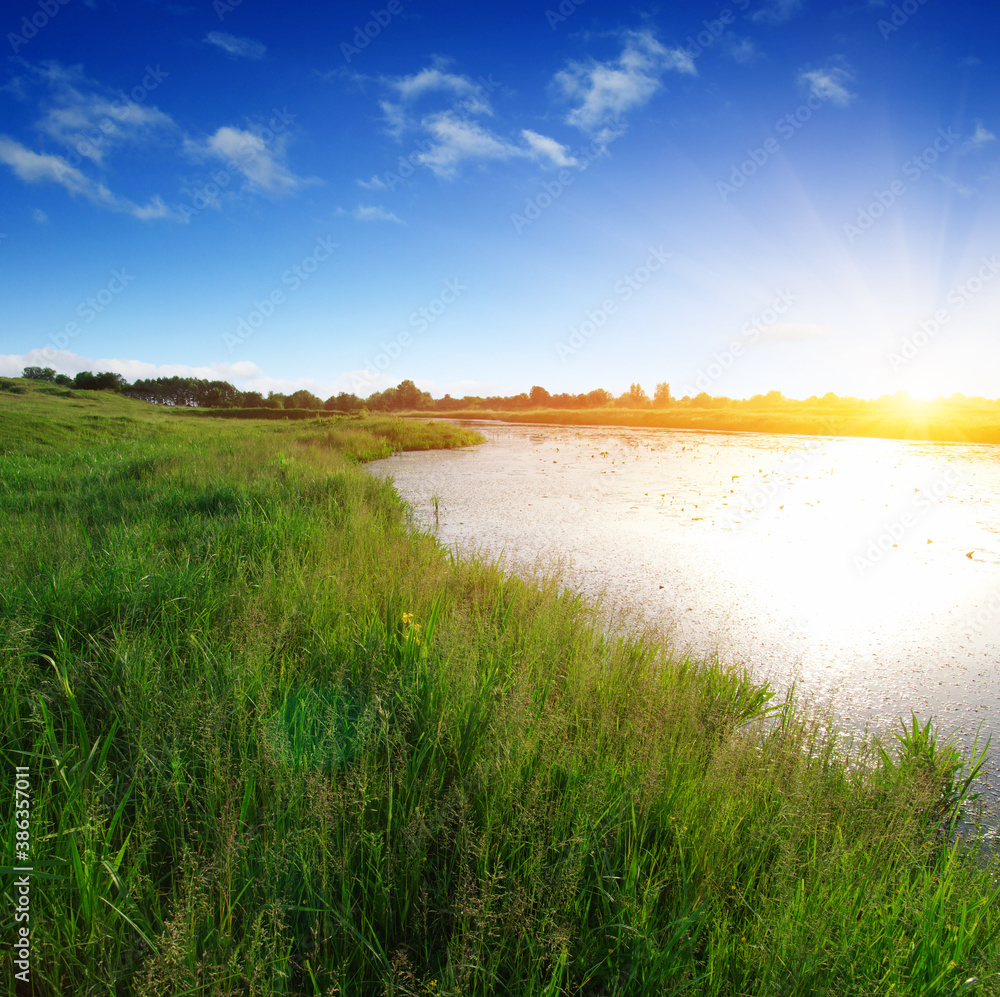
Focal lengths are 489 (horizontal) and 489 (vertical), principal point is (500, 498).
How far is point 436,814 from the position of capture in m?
1.34

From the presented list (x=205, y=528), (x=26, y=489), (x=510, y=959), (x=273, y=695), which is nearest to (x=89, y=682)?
(x=273, y=695)

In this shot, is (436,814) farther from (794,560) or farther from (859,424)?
(859,424)

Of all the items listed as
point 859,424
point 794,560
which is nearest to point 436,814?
point 794,560

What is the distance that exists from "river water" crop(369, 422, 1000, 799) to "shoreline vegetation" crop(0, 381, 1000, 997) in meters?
0.58

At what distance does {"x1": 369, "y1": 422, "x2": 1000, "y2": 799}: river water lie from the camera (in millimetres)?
2609

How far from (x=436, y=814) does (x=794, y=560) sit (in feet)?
13.9

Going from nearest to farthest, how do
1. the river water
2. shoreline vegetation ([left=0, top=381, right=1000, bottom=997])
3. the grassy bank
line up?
1. shoreline vegetation ([left=0, top=381, right=1000, bottom=997])
2. the river water
3. the grassy bank

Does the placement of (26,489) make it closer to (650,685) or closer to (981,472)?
(650,685)

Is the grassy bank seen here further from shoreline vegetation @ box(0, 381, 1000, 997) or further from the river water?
shoreline vegetation @ box(0, 381, 1000, 997)

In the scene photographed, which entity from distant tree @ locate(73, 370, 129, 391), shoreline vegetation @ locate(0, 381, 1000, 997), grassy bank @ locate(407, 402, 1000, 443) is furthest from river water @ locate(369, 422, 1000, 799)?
distant tree @ locate(73, 370, 129, 391)

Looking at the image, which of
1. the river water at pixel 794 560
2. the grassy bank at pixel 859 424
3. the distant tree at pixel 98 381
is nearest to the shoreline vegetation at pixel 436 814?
the river water at pixel 794 560

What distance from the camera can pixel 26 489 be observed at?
209 inches

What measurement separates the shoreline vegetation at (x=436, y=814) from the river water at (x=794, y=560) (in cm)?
58

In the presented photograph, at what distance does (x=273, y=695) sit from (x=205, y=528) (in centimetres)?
234
